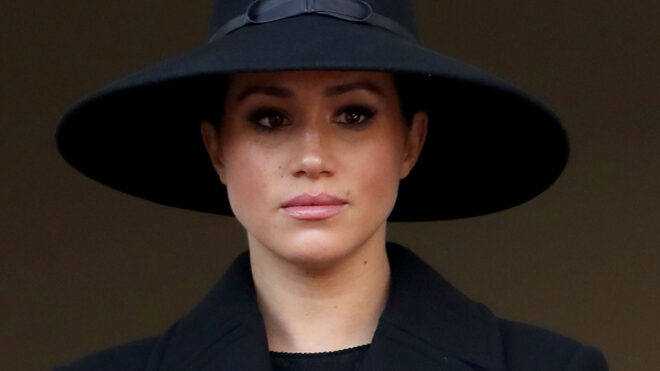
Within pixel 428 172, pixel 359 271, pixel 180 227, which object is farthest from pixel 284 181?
pixel 180 227

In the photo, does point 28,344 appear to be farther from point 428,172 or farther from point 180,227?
point 428,172

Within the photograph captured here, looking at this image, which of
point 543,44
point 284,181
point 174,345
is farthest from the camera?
point 543,44

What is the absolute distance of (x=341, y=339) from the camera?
2871mm

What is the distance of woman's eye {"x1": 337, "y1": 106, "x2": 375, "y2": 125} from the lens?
2793 mm

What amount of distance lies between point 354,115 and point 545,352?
18.7 inches

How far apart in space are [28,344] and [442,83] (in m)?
1.41

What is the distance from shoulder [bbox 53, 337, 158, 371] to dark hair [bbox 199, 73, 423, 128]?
38cm

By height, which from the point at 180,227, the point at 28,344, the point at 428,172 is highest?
the point at 428,172

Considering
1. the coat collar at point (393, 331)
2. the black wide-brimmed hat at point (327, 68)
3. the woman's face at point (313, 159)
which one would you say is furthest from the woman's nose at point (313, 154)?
the coat collar at point (393, 331)

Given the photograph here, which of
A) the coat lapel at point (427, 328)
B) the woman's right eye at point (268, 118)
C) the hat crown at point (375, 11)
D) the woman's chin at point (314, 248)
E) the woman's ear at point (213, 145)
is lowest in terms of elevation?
the coat lapel at point (427, 328)

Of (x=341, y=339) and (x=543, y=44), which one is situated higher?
(x=543, y=44)

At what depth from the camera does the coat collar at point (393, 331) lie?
284 cm

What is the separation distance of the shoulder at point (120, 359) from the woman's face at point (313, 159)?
302 mm

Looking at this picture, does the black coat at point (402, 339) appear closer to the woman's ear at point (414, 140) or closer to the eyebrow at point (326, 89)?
the woman's ear at point (414, 140)
